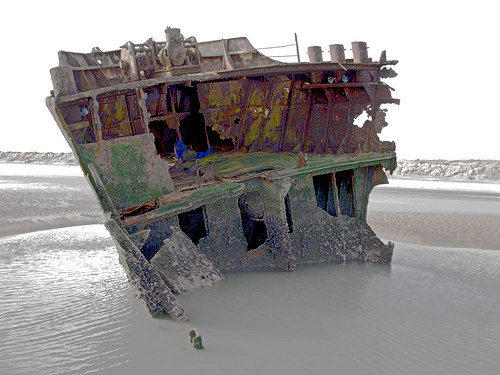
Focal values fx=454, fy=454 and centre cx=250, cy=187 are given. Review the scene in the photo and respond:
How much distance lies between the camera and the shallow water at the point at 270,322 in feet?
15.4

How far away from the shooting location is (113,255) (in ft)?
31.6

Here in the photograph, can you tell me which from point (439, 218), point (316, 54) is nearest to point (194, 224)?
point (316, 54)

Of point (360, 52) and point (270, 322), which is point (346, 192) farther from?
point (270, 322)

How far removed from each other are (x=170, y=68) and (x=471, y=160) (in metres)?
23.1

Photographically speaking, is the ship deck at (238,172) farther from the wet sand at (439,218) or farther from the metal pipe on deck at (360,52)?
the wet sand at (439,218)

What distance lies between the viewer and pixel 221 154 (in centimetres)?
1050

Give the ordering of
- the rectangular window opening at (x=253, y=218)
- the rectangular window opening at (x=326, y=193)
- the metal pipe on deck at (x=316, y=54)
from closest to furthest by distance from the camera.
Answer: the rectangular window opening at (x=253, y=218)
the rectangular window opening at (x=326, y=193)
the metal pipe on deck at (x=316, y=54)

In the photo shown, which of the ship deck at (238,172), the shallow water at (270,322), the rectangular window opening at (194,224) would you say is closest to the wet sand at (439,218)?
the shallow water at (270,322)

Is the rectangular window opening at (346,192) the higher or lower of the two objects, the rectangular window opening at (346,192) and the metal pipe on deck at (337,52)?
the lower

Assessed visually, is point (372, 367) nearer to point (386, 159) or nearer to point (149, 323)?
point (149, 323)

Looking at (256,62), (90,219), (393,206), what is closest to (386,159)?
(256,62)

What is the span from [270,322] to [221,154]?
18.3 feet

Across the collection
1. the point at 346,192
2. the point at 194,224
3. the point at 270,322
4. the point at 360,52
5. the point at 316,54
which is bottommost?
the point at 270,322

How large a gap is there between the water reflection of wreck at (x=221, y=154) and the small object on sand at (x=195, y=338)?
696 mm
